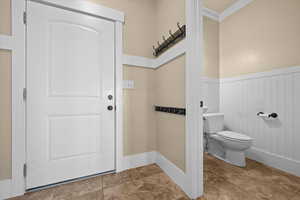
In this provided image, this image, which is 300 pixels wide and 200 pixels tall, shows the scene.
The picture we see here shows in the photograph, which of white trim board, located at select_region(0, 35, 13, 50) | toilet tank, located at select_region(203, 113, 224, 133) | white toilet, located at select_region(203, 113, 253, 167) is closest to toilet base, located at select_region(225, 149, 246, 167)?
white toilet, located at select_region(203, 113, 253, 167)

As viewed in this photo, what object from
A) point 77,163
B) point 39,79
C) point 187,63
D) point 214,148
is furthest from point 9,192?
point 214,148

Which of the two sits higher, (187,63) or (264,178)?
(187,63)

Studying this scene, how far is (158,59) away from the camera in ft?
5.60

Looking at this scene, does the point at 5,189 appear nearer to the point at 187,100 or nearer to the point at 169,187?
the point at 169,187

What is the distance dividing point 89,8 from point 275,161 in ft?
10.0

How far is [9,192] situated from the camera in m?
1.13

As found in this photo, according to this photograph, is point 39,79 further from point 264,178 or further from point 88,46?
point 264,178

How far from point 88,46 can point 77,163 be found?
1336 millimetres

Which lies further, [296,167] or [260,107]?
[260,107]

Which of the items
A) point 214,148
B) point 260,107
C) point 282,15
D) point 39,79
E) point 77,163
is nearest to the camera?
point 39,79

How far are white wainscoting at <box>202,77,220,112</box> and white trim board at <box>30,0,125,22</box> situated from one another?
178cm

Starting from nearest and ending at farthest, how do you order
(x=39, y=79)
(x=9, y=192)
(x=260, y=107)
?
(x=9, y=192) → (x=39, y=79) → (x=260, y=107)

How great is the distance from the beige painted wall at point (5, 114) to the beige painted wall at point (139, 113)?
3.59 feet

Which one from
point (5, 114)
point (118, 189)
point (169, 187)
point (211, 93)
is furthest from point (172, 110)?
point (5, 114)
